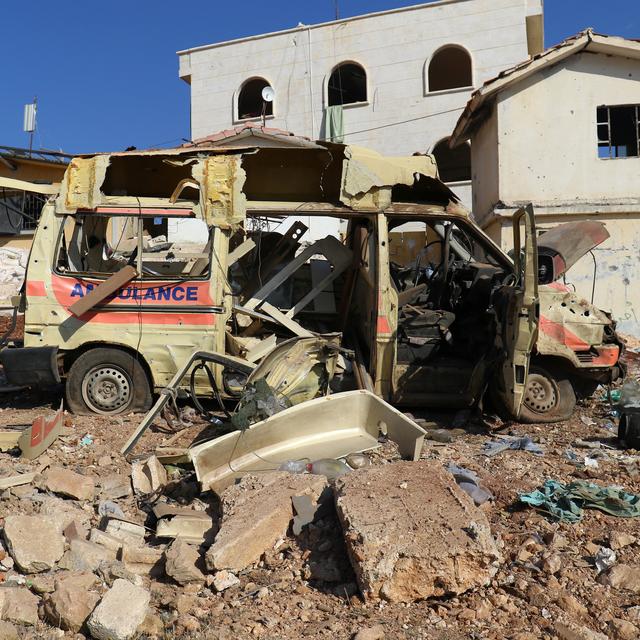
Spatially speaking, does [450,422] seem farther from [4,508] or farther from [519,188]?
[519,188]

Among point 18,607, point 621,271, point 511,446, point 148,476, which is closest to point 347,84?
point 621,271

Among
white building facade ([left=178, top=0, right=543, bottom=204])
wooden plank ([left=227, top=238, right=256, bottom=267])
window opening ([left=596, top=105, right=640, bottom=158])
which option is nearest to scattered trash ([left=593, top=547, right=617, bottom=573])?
wooden plank ([left=227, top=238, right=256, bottom=267])

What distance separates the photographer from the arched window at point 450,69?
70.5 feet

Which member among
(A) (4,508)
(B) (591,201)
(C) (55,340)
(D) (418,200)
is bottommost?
(A) (4,508)

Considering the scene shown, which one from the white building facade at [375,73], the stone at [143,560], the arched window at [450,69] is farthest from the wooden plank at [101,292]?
the arched window at [450,69]

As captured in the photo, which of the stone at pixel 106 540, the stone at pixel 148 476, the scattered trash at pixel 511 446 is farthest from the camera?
the scattered trash at pixel 511 446

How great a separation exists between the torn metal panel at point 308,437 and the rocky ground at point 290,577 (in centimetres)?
28

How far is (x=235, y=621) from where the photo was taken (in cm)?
296

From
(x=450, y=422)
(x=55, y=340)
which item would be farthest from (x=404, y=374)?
(x=55, y=340)

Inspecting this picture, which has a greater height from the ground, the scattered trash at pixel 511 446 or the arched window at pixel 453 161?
the arched window at pixel 453 161

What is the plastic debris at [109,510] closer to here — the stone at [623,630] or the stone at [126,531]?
the stone at [126,531]

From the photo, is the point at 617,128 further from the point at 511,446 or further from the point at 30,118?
the point at 30,118

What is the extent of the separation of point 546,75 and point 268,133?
6.50 metres

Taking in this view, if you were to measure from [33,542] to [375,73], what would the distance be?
20.6m
